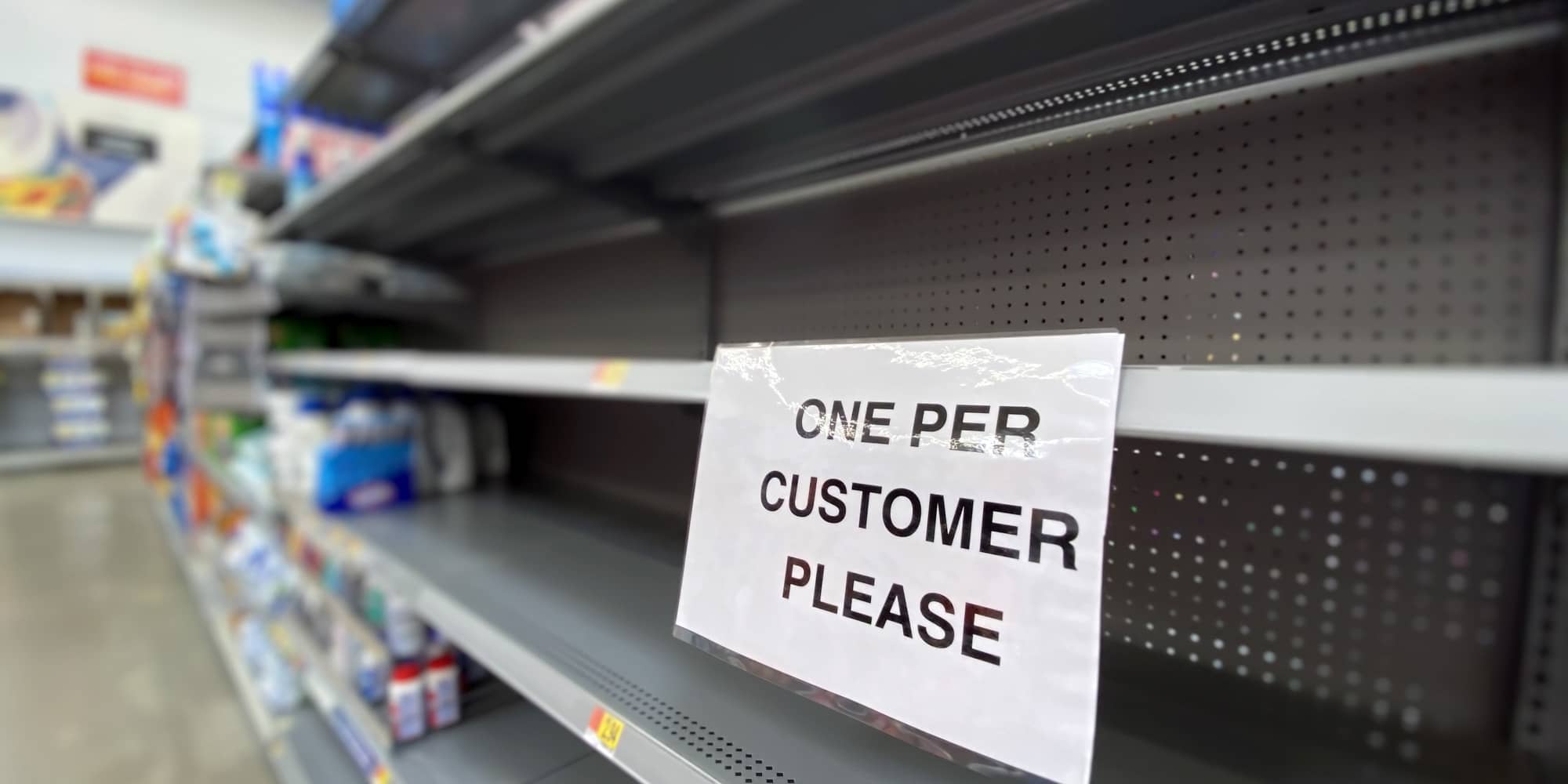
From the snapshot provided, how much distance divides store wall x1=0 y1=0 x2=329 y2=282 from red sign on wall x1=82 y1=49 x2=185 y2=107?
5cm

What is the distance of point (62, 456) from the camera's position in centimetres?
546

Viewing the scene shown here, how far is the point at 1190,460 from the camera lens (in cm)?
72

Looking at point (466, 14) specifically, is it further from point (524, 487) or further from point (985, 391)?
point (985, 391)

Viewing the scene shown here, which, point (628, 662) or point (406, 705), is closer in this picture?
point (628, 662)

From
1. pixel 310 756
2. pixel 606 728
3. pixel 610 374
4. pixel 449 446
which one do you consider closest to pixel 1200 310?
pixel 610 374

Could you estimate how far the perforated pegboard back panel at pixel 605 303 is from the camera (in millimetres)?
1316

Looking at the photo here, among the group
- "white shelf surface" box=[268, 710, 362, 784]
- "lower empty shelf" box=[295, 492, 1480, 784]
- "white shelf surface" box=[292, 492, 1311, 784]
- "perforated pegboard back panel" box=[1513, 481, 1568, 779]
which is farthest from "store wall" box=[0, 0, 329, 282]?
"perforated pegboard back panel" box=[1513, 481, 1568, 779]

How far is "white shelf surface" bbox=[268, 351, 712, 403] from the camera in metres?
0.65

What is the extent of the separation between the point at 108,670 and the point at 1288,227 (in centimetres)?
348

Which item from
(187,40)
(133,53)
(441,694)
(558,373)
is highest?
(187,40)

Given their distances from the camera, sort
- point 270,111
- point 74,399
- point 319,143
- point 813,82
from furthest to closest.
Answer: point 74,399, point 270,111, point 319,143, point 813,82

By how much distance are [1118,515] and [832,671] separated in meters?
0.48

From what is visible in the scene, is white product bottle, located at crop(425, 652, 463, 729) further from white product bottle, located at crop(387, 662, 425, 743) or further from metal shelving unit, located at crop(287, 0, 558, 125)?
metal shelving unit, located at crop(287, 0, 558, 125)

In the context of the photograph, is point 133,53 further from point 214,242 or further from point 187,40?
point 214,242
